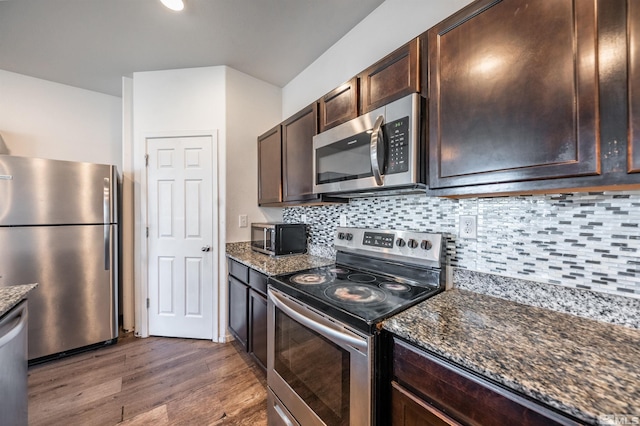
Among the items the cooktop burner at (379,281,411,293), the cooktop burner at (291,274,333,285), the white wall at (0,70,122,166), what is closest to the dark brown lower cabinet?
the cooktop burner at (291,274,333,285)

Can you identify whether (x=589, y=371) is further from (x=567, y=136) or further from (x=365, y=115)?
(x=365, y=115)

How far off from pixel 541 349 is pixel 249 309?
1728 millimetres

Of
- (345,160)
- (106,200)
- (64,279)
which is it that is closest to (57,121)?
(106,200)

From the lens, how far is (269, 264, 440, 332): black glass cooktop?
953mm

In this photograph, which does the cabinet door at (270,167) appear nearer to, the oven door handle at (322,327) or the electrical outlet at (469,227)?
the oven door handle at (322,327)

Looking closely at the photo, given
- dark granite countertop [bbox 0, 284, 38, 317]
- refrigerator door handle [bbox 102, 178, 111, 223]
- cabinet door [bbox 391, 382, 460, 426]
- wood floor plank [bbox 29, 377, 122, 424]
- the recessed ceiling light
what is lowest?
wood floor plank [bbox 29, 377, 122, 424]

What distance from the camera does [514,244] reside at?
3.56 feet

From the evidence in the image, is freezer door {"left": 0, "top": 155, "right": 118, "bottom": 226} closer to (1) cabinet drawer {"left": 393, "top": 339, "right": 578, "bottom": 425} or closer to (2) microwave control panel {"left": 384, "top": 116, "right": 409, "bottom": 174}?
(2) microwave control panel {"left": 384, "top": 116, "right": 409, "bottom": 174}

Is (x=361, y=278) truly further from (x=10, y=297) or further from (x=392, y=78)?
(x=10, y=297)

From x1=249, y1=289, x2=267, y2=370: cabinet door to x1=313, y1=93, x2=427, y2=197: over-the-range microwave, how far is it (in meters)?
0.96

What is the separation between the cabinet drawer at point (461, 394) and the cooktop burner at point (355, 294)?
255mm

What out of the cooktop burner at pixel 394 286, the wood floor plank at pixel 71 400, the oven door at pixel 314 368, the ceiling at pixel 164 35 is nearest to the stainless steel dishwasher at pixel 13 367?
the wood floor plank at pixel 71 400

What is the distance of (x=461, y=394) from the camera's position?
691 mm

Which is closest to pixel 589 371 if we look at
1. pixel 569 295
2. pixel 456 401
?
pixel 456 401
